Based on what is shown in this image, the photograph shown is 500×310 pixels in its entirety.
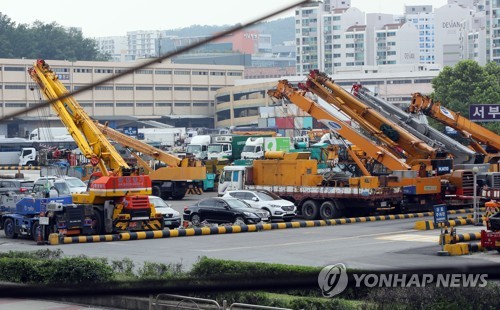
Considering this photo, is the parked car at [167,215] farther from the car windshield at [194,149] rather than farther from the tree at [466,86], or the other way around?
the tree at [466,86]

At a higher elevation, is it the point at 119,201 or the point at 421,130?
the point at 421,130

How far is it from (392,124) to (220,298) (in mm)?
18310

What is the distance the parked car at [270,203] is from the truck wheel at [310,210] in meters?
0.78

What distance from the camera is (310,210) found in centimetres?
2889

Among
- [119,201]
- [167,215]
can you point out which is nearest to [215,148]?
[167,215]

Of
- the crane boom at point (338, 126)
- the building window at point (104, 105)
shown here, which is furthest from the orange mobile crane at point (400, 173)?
the building window at point (104, 105)

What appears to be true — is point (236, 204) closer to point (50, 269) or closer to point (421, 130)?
point (421, 130)

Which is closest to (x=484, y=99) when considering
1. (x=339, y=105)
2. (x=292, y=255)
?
(x=339, y=105)

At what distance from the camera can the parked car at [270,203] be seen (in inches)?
1088

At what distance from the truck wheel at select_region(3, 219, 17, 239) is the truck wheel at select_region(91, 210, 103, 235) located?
235 cm

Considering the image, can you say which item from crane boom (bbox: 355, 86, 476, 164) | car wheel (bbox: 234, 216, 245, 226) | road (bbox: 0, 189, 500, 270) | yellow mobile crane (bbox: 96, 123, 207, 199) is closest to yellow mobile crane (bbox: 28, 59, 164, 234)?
road (bbox: 0, 189, 500, 270)

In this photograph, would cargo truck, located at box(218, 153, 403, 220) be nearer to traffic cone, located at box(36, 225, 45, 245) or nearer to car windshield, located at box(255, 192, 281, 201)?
car windshield, located at box(255, 192, 281, 201)

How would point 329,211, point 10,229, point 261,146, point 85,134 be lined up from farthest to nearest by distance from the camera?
point 261,146 → point 329,211 → point 85,134 → point 10,229

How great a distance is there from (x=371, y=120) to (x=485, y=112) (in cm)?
372
